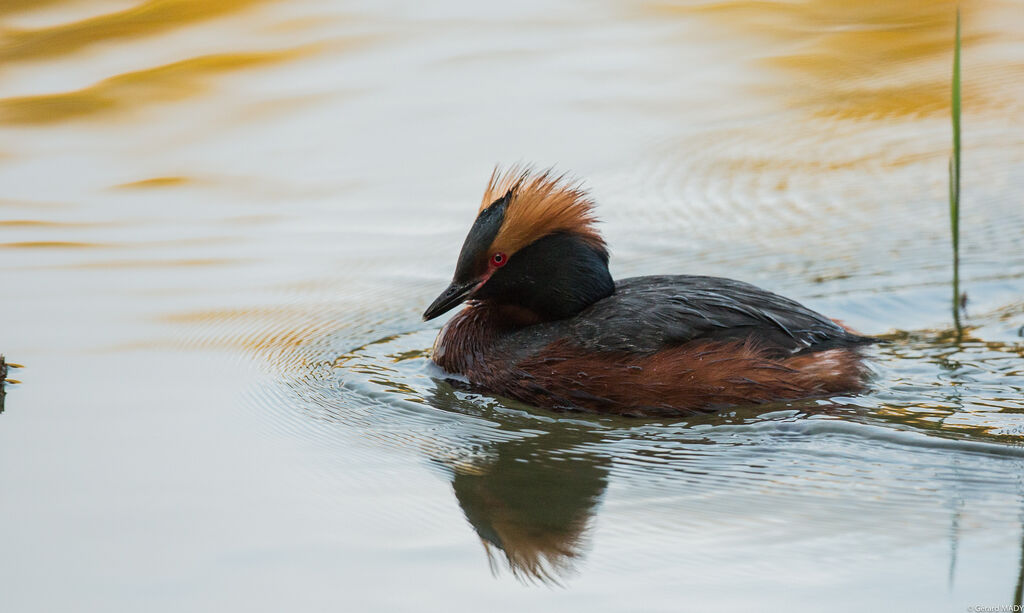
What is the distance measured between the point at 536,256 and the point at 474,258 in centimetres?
30

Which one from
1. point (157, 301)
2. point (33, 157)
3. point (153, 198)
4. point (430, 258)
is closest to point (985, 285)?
point (430, 258)

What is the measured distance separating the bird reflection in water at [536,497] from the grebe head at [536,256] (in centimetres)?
84

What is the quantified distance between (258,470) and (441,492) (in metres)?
0.73

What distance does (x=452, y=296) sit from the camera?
628 centimetres

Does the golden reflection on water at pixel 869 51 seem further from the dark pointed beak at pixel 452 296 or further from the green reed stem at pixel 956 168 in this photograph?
the dark pointed beak at pixel 452 296

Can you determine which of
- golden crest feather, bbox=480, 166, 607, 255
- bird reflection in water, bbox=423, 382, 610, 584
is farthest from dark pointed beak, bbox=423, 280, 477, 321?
bird reflection in water, bbox=423, 382, 610, 584

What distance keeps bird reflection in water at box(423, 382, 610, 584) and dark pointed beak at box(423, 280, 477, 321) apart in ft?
3.16

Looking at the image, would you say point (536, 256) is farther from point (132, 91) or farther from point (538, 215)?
point (132, 91)

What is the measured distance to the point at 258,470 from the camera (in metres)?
4.95

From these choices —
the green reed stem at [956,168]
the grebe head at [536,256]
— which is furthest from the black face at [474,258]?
the green reed stem at [956,168]

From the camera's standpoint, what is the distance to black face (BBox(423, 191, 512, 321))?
624 cm

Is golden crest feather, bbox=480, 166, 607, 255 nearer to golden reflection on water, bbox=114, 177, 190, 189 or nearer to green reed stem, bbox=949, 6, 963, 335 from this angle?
green reed stem, bbox=949, 6, 963, 335

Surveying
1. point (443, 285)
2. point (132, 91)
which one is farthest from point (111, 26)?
point (443, 285)

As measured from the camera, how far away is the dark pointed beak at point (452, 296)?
6.28 m
